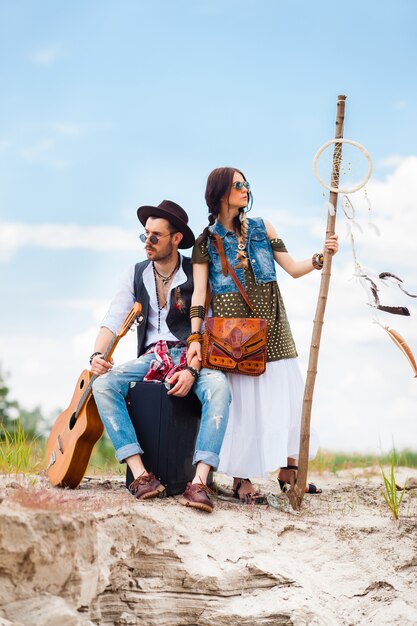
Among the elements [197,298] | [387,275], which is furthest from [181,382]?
[387,275]

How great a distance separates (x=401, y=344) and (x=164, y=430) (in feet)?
5.84

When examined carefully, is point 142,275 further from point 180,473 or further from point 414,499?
point 414,499

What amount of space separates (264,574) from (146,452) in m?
1.15

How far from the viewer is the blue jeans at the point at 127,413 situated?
5.09 m

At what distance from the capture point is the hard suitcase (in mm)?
5336

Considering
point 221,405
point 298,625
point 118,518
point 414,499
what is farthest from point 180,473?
point 414,499

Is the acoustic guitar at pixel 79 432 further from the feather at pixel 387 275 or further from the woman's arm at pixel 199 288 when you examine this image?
the feather at pixel 387 275

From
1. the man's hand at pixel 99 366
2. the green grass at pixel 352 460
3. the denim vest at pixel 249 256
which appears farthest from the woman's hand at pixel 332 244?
the green grass at pixel 352 460

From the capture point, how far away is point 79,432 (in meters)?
5.75

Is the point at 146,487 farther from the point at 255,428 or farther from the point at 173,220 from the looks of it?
the point at 173,220

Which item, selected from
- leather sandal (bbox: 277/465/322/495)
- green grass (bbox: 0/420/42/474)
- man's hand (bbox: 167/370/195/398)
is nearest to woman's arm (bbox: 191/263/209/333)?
man's hand (bbox: 167/370/195/398)

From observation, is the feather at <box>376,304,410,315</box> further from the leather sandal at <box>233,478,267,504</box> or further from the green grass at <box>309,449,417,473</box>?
the green grass at <box>309,449,417,473</box>

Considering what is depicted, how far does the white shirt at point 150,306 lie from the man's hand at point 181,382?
1.38 ft

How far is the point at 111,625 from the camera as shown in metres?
4.29
